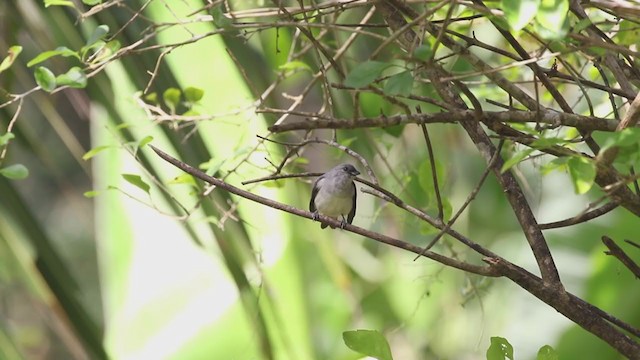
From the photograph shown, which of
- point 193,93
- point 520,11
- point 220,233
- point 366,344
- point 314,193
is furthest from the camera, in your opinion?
point 314,193

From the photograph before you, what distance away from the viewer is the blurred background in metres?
2.02

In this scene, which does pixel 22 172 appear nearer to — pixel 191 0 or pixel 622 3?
pixel 191 0

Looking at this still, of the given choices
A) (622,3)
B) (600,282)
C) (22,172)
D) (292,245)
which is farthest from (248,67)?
(622,3)

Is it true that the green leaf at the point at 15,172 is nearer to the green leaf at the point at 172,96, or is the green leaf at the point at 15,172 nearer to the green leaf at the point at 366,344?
the green leaf at the point at 172,96

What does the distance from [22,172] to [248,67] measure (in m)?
0.84

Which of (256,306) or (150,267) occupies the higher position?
(150,267)

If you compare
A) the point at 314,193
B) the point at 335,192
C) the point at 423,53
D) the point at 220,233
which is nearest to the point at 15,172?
the point at 220,233

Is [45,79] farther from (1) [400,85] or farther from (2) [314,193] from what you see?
(2) [314,193]

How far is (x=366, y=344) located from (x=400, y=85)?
39 centimetres

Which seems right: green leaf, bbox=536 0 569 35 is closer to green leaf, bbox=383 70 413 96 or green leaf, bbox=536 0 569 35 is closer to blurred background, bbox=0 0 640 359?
green leaf, bbox=383 70 413 96

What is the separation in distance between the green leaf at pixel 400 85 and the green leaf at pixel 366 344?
366mm

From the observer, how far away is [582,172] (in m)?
1.11

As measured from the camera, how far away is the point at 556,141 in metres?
1.18

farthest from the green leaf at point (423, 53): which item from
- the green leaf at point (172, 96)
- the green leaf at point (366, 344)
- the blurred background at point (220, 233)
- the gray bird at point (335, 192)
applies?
the gray bird at point (335, 192)
